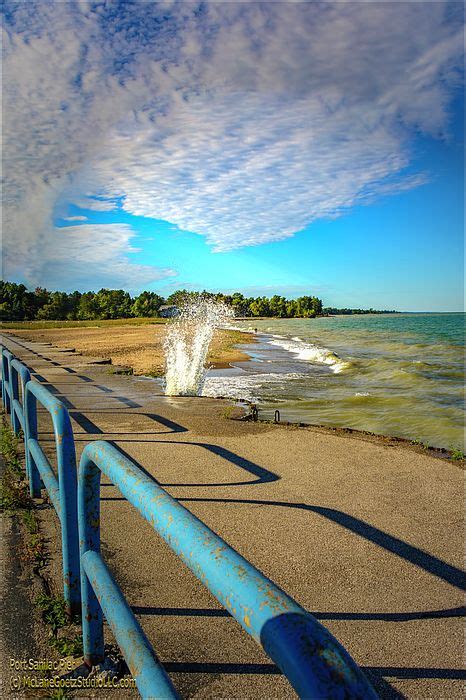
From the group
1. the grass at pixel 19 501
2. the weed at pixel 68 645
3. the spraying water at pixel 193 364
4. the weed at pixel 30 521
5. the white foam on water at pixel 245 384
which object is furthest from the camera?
the white foam on water at pixel 245 384

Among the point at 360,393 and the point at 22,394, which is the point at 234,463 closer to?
the point at 22,394

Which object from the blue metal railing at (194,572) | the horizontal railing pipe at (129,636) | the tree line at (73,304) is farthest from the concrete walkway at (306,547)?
the tree line at (73,304)

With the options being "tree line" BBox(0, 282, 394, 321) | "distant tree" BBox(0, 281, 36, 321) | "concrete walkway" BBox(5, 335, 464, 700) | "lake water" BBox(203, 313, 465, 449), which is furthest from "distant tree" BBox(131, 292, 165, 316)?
"concrete walkway" BBox(5, 335, 464, 700)

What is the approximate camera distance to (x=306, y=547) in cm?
368

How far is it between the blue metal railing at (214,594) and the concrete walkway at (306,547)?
706 millimetres

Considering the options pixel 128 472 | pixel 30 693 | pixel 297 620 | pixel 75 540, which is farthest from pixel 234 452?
pixel 297 620

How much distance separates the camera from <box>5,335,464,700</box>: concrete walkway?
245cm

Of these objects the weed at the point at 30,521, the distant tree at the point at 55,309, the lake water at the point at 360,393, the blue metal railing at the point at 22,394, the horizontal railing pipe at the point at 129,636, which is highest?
the distant tree at the point at 55,309

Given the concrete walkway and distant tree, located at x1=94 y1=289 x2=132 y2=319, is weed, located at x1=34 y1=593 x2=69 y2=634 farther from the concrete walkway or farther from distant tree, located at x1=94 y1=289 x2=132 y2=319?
distant tree, located at x1=94 y1=289 x2=132 y2=319

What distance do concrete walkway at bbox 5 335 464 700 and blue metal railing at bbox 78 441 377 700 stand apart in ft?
2.32

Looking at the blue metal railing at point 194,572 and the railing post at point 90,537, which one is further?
the railing post at point 90,537

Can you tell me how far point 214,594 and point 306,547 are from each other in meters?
2.84

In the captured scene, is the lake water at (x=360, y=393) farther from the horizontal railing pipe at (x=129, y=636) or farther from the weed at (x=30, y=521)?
the horizontal railing pipe at (x=129, y=636)

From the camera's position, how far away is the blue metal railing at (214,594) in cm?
80
